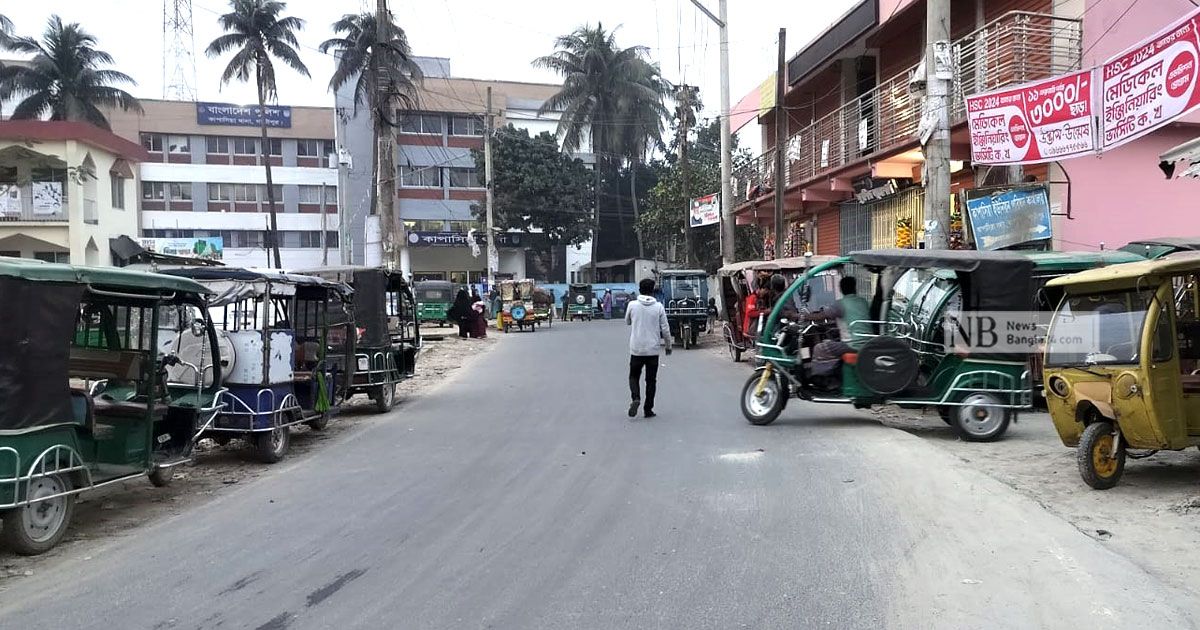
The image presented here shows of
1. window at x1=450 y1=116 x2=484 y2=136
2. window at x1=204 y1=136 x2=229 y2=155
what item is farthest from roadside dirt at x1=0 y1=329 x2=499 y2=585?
window at x1=204 y1=136 x2=229 y2=155

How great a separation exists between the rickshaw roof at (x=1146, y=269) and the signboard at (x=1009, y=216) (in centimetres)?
654

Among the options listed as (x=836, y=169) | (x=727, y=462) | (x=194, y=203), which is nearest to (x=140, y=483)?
(x=727, y=462)

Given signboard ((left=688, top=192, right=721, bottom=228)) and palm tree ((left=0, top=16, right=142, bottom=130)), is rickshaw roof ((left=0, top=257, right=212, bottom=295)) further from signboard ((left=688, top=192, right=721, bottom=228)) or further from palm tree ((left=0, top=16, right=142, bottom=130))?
palm tree ((left=0, top=16, right=142, bottom=130))

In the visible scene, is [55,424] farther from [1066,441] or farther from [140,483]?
[1066,441]

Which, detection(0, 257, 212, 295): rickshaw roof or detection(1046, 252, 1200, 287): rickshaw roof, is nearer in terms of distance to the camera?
detection(0, 257, 212, 295): rickshaw roof

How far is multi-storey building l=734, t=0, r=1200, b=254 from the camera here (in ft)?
47.6

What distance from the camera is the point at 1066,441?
25.4ft

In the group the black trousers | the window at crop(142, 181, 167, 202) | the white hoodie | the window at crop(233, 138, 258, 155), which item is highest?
the window at crop(233, 138, 258, 155)

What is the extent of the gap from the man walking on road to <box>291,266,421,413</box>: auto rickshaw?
408 centimetres

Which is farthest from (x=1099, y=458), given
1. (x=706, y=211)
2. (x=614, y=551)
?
(x=706, y=211)

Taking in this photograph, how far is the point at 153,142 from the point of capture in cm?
6006

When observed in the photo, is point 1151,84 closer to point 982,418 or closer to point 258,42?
point 982,418

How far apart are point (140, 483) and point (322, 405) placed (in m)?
2.76

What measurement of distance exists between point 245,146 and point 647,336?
190ft
